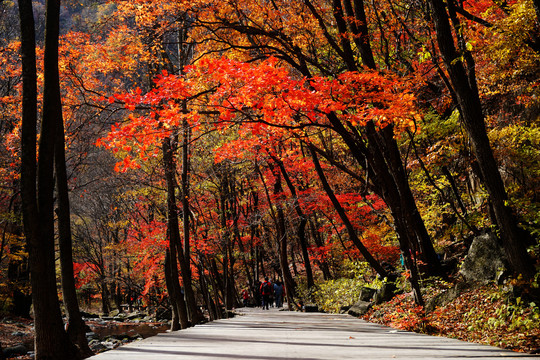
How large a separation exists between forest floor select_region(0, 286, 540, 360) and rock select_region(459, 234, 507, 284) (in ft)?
1.16

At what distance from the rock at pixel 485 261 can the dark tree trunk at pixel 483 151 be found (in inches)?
102

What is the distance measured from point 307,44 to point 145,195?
49.5ft

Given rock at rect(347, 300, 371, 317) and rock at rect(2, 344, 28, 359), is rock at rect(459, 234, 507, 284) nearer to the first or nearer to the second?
rock at rect(347, 300, 371, 317)

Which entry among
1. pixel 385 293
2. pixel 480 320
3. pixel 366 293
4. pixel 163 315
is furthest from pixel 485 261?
pixel 163 315

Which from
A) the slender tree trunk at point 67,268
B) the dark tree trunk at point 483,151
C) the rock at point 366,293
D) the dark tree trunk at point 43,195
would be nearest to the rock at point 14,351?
the slender tree trunk at point 67,268

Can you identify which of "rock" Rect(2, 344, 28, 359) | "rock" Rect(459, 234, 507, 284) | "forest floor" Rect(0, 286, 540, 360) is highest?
"rock" Rect(459, 234, 507, 284)

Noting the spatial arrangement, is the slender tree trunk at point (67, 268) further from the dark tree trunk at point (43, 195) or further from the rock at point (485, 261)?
the rock at point (485, 261)

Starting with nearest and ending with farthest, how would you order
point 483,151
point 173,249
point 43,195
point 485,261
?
point 483,151, point 43,195, point 485,261, point 173,249

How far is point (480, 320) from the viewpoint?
8.46 metres

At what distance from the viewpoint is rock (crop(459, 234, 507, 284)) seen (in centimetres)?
945

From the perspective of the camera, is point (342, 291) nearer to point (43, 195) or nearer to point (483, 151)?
point (483, 151)

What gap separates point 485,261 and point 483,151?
4.15 m

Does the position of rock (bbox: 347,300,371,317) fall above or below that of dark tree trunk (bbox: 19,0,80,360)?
below

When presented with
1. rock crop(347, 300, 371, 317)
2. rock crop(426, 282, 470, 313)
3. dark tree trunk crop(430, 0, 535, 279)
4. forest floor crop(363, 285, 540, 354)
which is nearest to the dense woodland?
dark tree trunk crop(430, 0, 535, 279)
